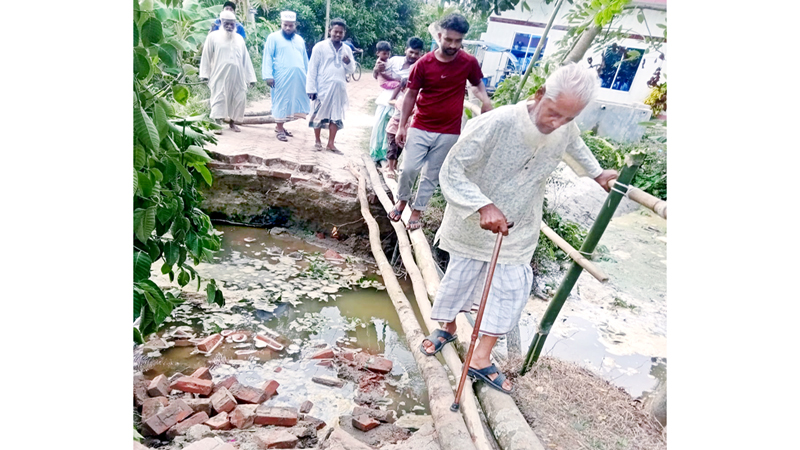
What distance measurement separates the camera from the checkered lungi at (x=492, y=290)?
209 cm

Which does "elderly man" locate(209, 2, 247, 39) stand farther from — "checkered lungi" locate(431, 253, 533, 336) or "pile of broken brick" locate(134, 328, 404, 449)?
"checkered lungi" locate(431, 253, 533, 336)

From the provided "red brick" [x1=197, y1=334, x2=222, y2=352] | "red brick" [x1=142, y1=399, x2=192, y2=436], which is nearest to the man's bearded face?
"red brick" [x1=197, y1=334, x2=222, y2=352]

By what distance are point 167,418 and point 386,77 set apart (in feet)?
10.3

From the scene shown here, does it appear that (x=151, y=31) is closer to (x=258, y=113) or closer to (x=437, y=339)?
(x=437, y=339)

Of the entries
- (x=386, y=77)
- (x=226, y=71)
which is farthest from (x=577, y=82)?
(x=226, y=71)

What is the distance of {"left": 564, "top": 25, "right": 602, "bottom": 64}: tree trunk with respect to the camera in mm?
2486

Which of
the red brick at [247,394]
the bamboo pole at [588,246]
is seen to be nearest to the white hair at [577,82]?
the bamboo pole at [588,246]

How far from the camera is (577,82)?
5.34 feet

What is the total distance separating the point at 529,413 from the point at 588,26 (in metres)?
1.81

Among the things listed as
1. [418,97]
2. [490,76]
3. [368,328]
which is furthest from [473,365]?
[490,76]

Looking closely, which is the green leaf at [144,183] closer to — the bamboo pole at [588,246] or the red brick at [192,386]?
the red brick at [192,386]

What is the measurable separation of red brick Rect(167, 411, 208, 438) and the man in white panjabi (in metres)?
3.90

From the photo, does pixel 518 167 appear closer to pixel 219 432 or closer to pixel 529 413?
pixel 529 413

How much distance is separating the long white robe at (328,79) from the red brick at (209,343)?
105 inches
